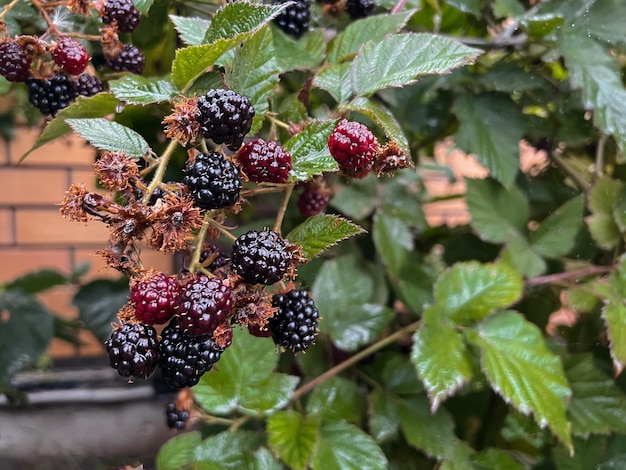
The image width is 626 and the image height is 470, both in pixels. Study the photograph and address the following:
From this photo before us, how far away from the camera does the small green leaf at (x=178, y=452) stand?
48cm

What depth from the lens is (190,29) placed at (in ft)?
1.29

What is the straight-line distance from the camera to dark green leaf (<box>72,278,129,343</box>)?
788mm

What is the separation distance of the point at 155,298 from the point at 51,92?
8.7 inches

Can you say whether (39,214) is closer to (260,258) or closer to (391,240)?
(391,240)

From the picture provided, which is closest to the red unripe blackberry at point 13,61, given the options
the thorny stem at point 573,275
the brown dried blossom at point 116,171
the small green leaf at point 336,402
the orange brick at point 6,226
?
the brown dried blossom at point 116,171

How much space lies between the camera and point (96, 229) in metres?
1.47

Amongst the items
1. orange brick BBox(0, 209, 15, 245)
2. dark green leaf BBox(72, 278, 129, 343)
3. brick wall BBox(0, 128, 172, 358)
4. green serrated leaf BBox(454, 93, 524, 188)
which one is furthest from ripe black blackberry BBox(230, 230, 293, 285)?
orange brick BBox(0, 209, 15, 245)

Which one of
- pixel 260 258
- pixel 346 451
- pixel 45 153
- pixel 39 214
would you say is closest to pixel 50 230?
pixel 39 214

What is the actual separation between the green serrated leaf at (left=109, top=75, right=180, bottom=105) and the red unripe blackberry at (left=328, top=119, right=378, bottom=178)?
0.38ft

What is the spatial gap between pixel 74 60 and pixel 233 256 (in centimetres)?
20

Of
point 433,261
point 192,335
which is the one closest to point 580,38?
point 433,261

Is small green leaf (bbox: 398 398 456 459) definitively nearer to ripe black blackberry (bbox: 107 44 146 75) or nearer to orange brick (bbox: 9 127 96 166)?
ripe black blackberry (bbox: 107 44 146 75)

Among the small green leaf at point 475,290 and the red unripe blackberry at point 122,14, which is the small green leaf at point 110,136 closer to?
the red unripe blackberry at point 122,14

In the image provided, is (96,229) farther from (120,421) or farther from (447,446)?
(447,446)
